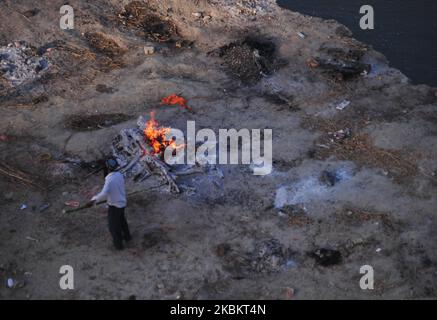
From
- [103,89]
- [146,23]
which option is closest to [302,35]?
[146,23]

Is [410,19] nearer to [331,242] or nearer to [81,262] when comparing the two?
[331,242]

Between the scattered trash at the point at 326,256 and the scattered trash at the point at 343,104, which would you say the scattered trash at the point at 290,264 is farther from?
the scattered trash at the point at 343,104

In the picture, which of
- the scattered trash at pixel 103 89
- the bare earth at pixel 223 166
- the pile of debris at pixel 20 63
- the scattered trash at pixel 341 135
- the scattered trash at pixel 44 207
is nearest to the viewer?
the bare earth at pixel 223 166

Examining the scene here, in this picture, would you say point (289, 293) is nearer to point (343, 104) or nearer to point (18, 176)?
point (18, 176)

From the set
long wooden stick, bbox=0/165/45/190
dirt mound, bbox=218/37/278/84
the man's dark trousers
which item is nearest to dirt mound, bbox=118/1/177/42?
dirt mound, bbox=218/37/278/84

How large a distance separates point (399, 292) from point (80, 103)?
8.80m

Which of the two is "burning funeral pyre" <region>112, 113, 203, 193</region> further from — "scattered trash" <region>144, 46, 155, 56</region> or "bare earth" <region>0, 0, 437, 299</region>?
"scattered trash" <region>144, 46, 155, 56</region>

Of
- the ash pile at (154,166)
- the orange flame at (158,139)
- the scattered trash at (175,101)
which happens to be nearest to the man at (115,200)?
the ash pile at (154,166)

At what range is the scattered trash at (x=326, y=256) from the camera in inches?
Result: 352

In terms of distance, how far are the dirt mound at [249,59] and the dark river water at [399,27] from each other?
298 centimetres

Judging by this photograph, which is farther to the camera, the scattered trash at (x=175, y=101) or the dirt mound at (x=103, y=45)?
the dirt mound at (x=103, y=45)

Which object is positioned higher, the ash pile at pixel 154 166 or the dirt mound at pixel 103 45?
the dirt mound at pixel 103 45

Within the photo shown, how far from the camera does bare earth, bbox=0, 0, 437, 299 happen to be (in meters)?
8.70

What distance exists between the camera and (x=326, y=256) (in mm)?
9062
